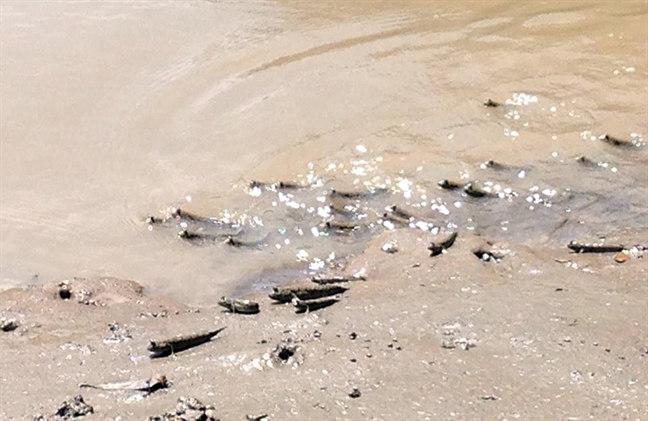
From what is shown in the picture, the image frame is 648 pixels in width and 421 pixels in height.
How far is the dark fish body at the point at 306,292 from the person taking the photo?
4066 millimetres

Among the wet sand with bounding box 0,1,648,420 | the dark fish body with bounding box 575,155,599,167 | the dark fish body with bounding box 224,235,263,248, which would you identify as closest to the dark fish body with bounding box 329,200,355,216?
the wet sand with bounding box 0,1,648,420

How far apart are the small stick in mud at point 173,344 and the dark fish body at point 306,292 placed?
598mm

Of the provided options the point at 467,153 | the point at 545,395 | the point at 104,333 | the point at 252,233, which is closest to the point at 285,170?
the point at 252,233

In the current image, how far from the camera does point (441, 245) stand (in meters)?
4.49

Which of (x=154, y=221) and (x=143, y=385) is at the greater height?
(x=143, y=385)

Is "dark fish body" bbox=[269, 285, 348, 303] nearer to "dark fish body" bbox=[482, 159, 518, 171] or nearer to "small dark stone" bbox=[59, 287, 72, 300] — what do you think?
"small dark stone" bbox=[59, 287, 72, 300]

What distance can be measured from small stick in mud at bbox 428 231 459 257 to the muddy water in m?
0.24

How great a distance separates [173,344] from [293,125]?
2837 mm

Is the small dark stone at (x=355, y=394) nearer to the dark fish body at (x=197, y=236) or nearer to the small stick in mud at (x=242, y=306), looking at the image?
the small stick in mud at (x=242, y=306)

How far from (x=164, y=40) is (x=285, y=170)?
2.29m

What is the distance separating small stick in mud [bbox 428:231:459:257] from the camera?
4461 mm

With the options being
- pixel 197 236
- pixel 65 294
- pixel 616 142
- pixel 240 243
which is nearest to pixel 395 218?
pixel 240 243

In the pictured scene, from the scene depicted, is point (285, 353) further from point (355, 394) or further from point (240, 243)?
point (240, 243)

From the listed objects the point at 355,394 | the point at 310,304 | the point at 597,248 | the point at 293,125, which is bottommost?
the point at 597,248
